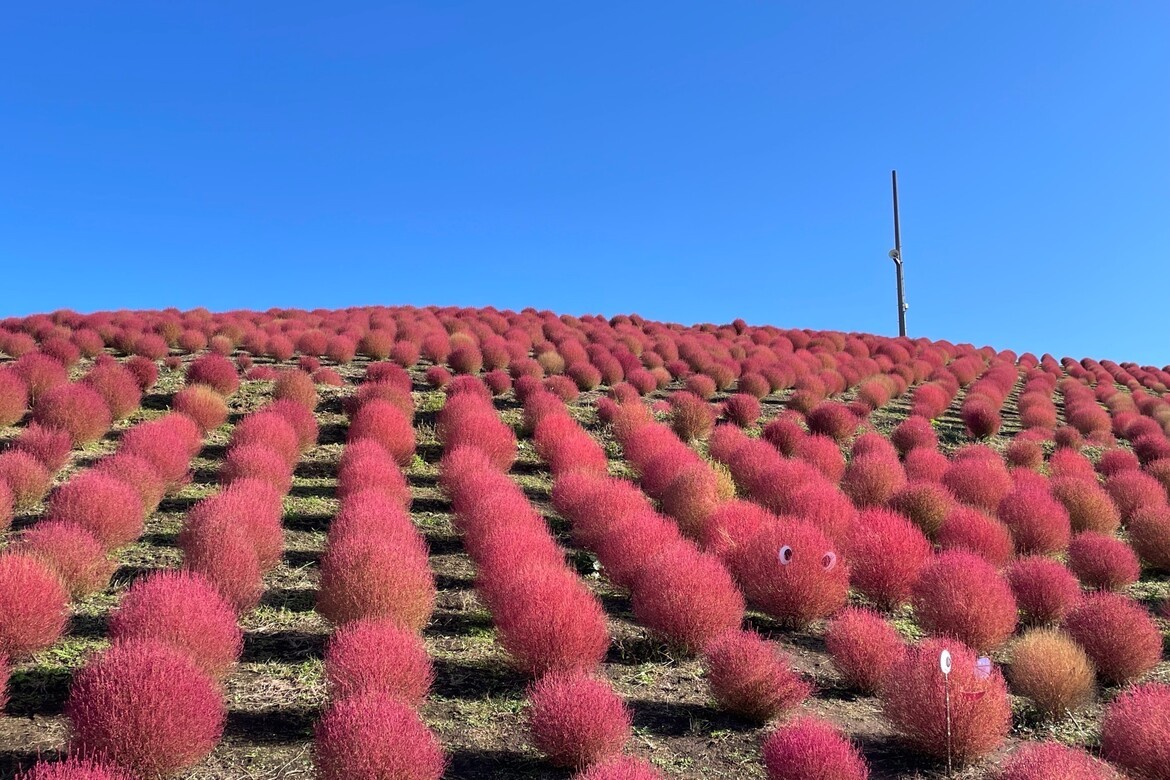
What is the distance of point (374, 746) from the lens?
3.05 m

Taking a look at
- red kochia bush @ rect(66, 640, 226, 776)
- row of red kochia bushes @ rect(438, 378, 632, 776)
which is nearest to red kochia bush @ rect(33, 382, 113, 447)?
row of red kochia bushes @ rect(438, 378, 632, 776)

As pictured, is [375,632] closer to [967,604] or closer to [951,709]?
[951,709]

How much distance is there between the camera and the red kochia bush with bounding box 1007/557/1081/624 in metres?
5.59

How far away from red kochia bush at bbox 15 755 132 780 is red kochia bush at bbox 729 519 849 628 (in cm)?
395

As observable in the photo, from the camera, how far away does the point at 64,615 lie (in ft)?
14.9

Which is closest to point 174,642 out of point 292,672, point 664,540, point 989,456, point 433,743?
point 292,672

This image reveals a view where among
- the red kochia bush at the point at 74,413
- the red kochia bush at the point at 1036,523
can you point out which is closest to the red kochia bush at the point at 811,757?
the red kochia bush at the point at 1036,523

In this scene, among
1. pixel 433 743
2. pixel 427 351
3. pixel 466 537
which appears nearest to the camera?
pixel 433 743

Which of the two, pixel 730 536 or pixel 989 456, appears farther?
pixel 989 456

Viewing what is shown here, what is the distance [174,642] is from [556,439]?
17.6 feet

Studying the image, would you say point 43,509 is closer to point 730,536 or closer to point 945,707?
point 730,536

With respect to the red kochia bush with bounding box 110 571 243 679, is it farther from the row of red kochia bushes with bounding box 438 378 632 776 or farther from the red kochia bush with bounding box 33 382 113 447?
the red kochia bush with bounding box 33 382 113 447

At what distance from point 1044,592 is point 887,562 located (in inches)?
45.7

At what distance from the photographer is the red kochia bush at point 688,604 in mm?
4766
